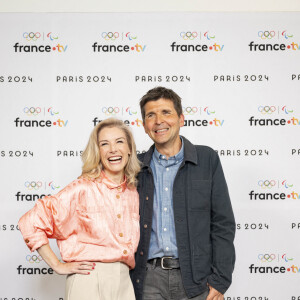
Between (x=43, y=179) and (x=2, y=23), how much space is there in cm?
129

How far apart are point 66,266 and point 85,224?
0.22 meters

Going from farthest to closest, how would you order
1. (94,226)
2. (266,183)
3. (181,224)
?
(266,183)
(181,224)
(94,226)

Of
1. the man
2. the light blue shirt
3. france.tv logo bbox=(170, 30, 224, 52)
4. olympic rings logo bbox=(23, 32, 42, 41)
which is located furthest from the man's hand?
olympic rings logo bbox=(23, 32, 42, 41)

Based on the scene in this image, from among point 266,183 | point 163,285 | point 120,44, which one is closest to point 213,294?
point 163,285

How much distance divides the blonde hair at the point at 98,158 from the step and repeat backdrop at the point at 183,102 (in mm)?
1037

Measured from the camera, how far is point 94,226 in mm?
1662

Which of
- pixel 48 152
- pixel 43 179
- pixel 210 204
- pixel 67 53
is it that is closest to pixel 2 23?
pixel 67 53

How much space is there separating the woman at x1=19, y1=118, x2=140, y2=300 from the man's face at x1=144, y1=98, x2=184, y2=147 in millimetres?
189

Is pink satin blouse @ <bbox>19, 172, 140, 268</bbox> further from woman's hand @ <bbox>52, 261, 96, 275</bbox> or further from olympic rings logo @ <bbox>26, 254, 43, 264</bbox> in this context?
olympic rings logo @ <bbox>26, 254, 43, 264</bbox>

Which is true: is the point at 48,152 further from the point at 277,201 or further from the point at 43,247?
the point at 277,201

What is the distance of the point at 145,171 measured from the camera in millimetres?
1909

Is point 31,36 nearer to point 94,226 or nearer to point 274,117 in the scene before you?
point 94,226

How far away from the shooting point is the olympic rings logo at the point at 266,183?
2885mm

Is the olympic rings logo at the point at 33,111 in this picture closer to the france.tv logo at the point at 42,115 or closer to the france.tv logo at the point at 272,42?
the france.tv logo at the point at 42,115
